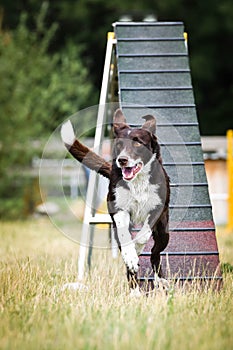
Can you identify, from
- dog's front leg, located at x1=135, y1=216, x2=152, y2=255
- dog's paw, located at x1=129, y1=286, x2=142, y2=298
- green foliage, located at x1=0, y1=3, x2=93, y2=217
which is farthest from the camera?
green foliage, located at x1=0, y1=3, x2=93, y2=217

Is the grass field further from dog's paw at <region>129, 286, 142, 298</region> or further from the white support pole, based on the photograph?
the white support pole

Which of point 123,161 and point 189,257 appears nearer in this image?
point 123,161

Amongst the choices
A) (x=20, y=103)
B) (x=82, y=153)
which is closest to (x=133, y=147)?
(x=82, y=153)

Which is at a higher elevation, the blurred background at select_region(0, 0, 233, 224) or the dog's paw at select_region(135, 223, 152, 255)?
the blurred background at select_region(0, 0, 233, 224)

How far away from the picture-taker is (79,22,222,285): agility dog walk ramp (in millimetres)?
4863

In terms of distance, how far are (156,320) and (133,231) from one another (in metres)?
1.10

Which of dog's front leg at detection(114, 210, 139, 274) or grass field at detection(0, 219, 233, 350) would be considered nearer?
grass field at detection(0, 219, 233, 350)

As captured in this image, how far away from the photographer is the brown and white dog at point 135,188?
4.36m

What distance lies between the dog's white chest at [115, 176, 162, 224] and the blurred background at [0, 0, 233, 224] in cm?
808

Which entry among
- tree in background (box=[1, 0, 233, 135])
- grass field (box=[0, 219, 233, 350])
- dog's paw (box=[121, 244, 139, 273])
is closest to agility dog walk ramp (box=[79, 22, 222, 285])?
dog's paw (box=[121, 244, 139, 273])

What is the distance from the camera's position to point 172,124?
560 cm

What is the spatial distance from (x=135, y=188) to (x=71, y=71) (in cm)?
1067

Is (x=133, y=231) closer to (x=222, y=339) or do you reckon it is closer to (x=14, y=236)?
(x=222, y=339)

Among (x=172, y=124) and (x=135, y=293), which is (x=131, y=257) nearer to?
(x=135, y=293)
